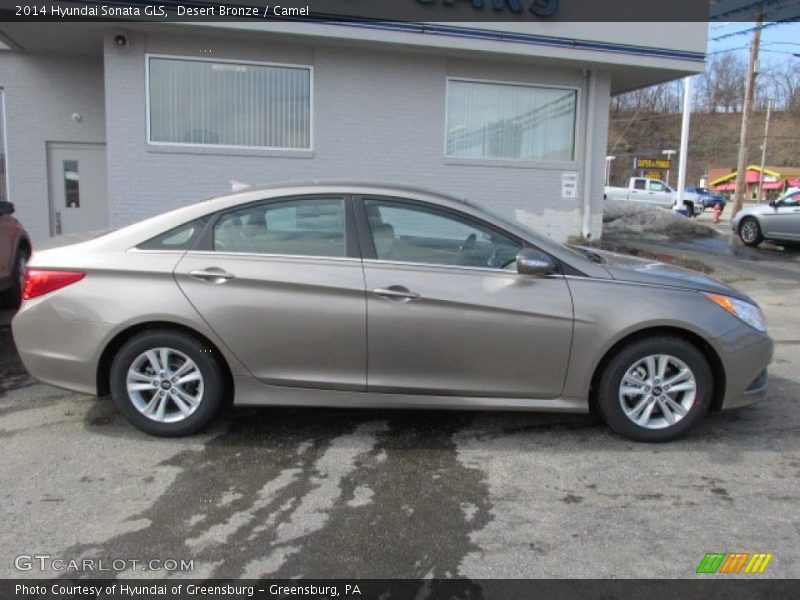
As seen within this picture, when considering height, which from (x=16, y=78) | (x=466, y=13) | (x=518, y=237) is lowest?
(x=518, y=237)

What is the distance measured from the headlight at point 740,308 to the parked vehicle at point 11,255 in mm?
6860

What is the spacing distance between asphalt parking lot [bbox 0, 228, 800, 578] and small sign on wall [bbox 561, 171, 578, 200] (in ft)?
26.5

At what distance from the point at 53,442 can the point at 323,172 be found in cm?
772

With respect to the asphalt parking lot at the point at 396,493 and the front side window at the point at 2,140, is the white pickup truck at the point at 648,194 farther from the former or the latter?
the asphalt parking lot at the point at 396,493

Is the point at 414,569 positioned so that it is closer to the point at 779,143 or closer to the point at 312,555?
the point at 312,555

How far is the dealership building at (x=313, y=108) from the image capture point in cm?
1046

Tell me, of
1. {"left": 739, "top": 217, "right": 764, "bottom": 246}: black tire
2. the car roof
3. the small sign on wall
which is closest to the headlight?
the car roof

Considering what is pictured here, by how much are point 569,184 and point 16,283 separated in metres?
9.14

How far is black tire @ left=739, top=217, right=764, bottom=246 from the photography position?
16578mm

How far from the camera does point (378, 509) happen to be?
342 centimetres

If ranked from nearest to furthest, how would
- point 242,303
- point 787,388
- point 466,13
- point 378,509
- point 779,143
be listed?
point 378,509 → point 242,303 → point 787,388 → point 466,13 → point 779,143

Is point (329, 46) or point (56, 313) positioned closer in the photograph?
point (56, 313)

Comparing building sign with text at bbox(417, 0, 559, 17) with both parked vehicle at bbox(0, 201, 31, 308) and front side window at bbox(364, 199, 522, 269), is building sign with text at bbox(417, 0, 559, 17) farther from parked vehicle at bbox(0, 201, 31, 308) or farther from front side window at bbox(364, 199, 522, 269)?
front side window at bbox(364, 199, 522, 269)

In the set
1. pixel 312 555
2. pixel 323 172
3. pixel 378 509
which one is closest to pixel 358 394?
pixel 378 509
